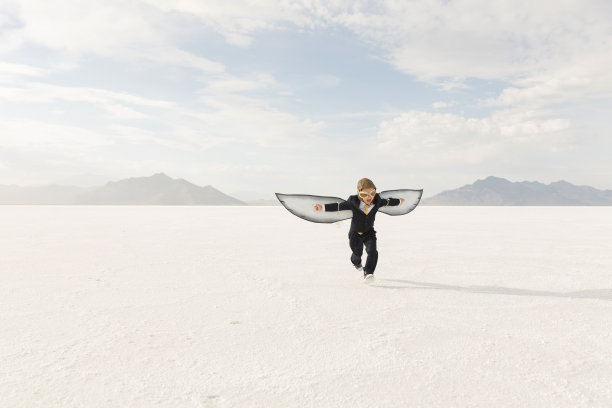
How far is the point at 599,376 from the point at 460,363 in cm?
73

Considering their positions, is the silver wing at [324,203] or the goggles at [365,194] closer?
the goggles at [365,194]

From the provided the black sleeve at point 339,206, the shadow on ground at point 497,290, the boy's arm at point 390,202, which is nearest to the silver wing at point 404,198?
the boy's arm at point 390,202

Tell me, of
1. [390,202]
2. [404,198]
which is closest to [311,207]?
[390,202]

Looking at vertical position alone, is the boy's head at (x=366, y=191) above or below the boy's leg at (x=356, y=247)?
above

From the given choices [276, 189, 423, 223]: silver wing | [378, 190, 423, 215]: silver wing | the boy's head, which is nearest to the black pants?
[276, 189, 423, 223]: silver wing

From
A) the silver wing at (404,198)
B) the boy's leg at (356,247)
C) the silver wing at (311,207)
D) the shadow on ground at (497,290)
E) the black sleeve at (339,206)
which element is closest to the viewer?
the shadow on ground at (497,290)

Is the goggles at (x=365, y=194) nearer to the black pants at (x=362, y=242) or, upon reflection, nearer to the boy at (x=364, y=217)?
the boy at (x=364, y=217)

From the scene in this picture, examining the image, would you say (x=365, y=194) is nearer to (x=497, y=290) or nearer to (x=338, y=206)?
(x=338, y=206)

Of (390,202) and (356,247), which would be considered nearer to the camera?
(356,247)

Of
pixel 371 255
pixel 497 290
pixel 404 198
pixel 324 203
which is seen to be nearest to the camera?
pixel 497 290

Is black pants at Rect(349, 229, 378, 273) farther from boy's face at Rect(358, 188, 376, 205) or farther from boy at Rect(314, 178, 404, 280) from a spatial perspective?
boy's face at Rect(358, 188, 376, 205)

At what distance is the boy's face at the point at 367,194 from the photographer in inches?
205

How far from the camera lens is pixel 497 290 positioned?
4.71 meters

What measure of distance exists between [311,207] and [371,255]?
110 cm
